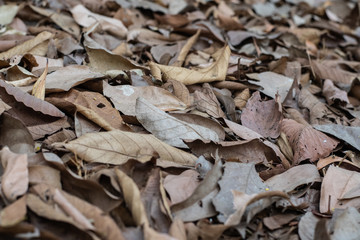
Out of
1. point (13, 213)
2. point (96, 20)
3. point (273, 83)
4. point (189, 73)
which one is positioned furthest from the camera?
point (96, 20)

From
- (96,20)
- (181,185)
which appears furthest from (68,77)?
(96,20)

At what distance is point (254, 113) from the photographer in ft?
5.72

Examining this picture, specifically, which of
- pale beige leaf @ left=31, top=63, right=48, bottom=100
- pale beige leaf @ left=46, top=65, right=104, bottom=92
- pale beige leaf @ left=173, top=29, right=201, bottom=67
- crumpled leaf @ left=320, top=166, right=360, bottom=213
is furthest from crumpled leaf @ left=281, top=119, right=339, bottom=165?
pale beige leaf @ left=31, top=63, right=48, bottom=100

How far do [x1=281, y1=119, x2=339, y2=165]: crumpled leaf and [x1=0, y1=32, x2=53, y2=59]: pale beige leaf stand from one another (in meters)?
1.23

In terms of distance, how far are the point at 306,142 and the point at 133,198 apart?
31.4 inches

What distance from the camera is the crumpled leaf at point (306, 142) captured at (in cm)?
158

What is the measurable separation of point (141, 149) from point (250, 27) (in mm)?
1867

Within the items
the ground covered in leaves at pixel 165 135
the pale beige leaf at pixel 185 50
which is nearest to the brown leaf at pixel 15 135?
the ground covered in leaves at pixel 165 135

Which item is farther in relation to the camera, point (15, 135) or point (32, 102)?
point (32, 102)

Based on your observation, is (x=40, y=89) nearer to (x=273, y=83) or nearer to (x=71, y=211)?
(x=71, y=211)

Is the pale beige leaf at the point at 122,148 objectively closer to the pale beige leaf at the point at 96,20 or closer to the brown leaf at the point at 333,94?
the brown leaf at the point at 333,94

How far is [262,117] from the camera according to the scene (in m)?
1.74

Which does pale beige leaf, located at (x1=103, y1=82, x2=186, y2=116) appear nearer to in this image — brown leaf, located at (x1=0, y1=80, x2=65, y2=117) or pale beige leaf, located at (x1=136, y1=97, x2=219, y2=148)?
pale beige leaf, located at (x1=136, y1=97, x2=219, y2=148)

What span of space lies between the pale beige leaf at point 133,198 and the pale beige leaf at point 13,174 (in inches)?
10.4
